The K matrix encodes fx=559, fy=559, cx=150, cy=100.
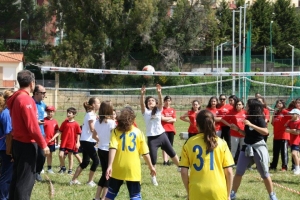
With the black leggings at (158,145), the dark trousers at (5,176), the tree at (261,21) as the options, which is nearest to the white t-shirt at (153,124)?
the black leggings at (158,145)

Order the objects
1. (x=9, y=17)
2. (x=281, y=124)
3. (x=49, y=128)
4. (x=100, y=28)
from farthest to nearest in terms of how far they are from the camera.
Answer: (x=9, y=17)
(x=100, y=28)
(x=281, y=124)
(x=49, y=128)

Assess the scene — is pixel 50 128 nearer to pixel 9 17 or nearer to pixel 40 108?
pixel 40 108

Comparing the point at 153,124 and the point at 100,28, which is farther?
the point at 100,28

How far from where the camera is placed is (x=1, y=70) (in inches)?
1954

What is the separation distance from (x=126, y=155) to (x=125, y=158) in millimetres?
45

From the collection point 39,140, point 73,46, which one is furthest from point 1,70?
point 39,140

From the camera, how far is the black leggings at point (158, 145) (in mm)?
11312

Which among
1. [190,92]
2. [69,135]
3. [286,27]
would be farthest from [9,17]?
Result: [69,135]

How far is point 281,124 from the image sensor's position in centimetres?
1351

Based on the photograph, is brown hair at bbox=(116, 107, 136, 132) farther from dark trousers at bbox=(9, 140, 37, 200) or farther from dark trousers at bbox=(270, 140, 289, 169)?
Result: dark trousers at bbox=(270, 140, 289, 169)

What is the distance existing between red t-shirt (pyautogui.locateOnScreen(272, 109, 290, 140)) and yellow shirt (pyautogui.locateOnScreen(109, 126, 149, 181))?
6377 millimetres

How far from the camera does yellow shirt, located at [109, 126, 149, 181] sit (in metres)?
7.92

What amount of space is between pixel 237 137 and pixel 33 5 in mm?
55461

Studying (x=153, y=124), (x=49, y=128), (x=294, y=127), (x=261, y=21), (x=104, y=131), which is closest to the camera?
(x=104, y=131)
